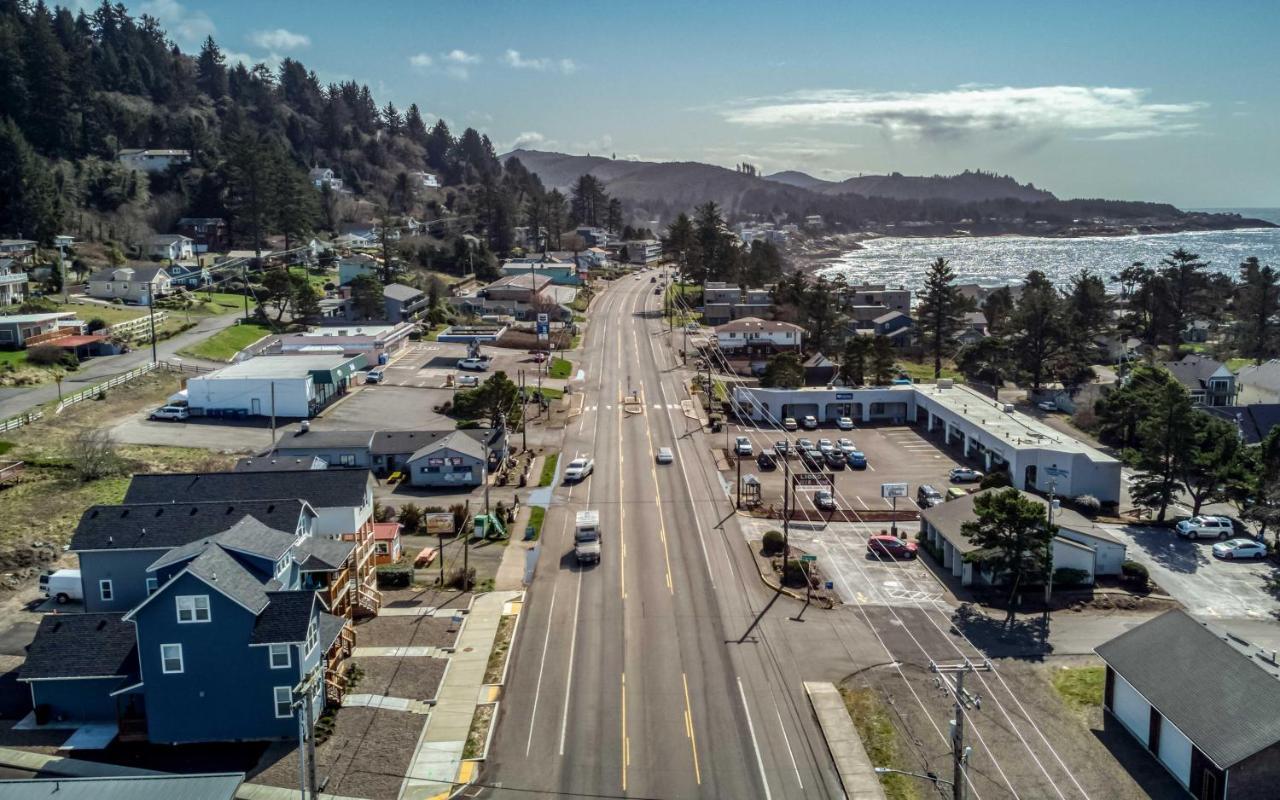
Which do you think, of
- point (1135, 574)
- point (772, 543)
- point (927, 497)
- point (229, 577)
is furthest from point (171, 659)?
point (927, 497)

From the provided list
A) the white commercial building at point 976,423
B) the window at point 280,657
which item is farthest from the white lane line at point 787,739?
the white commercial building at point 976,423

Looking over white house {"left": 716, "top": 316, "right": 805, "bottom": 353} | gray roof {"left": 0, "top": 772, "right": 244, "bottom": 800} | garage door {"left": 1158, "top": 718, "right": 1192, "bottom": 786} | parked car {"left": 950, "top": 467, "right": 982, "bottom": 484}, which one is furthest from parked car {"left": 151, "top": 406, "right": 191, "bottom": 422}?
garage door {"left": 1158, "top": 718, "right": 1192, "bottom": 786}

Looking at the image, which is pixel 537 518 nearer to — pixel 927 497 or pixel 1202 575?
pixel 927 497

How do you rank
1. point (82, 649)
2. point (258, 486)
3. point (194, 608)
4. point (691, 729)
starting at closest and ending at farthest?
point (194, 608) < point (691, 729) < point (82, 649) < point (258, 486)

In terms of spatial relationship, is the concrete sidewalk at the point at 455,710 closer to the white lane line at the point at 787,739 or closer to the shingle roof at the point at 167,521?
the shingle roof at the point at 167,521

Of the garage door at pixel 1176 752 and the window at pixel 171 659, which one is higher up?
the window at pixel 171 659

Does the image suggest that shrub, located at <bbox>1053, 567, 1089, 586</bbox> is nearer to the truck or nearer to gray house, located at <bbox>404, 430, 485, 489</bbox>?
the truck
